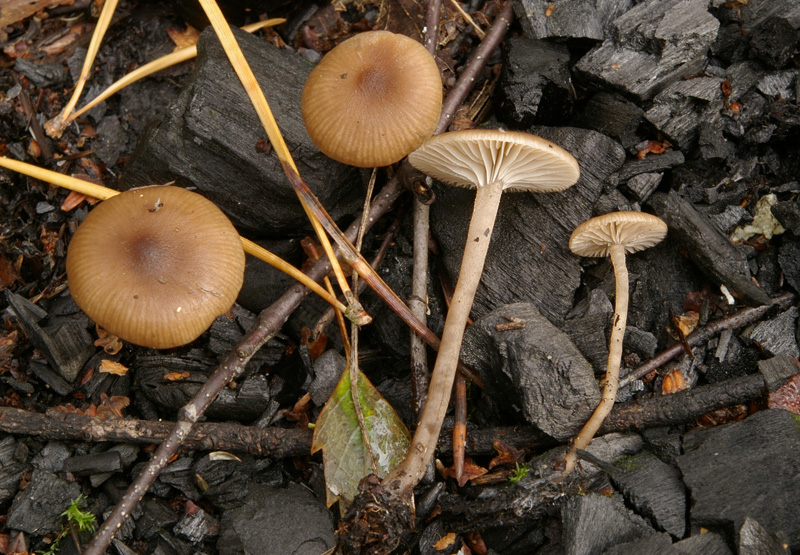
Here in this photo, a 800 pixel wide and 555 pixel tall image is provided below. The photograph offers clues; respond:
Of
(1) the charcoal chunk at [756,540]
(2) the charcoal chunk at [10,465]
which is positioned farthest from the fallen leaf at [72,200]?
(1) the charcoal chunk at [756,540]

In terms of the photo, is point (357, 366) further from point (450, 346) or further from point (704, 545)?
point (704, 545)

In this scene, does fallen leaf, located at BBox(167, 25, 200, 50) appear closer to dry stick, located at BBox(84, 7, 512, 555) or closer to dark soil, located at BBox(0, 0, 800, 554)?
dark soil, located at BBox(0, 0, 800, 554)

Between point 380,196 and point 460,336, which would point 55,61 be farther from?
point 460,336

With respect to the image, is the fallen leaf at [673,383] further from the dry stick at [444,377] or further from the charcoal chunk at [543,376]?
the dry stick at [444,377]

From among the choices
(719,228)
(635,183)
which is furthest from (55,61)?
(719,228)

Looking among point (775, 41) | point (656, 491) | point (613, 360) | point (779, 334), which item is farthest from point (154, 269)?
point (775, 41)
